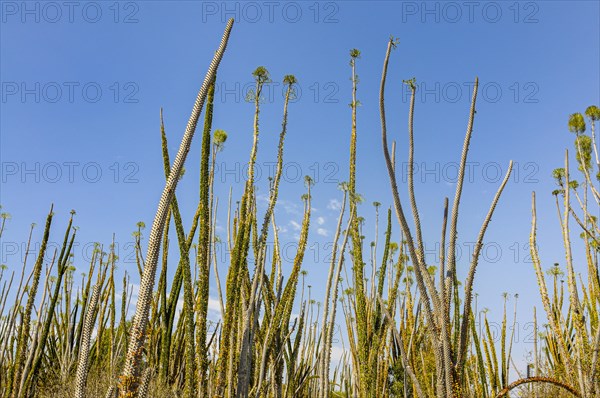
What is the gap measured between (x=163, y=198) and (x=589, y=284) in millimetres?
4500

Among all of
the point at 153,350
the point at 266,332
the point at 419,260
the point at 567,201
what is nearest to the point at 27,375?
the point at 153,350

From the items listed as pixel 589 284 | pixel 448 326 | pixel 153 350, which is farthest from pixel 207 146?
pixel 589 284

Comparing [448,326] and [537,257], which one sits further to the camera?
[537,257]

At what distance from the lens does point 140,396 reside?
90.7 inches

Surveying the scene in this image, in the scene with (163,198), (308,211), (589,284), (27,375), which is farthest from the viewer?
(589,284)

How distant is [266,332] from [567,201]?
123 inches

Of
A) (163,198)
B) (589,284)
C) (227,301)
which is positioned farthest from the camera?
(589,284)

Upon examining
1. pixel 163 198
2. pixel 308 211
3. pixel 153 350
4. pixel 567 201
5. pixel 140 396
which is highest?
pixel 567 201

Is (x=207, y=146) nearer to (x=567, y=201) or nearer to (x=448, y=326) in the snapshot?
(x=448, y=326)

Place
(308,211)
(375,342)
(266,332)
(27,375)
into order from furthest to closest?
1. (27,375)
2. (308,211)
3. (375,342)
4. (266,332)

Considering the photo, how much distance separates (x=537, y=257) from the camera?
3934 mm

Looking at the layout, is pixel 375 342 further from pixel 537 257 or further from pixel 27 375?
pixel 27 375

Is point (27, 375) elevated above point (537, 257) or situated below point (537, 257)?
below

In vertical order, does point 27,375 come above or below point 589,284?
below
